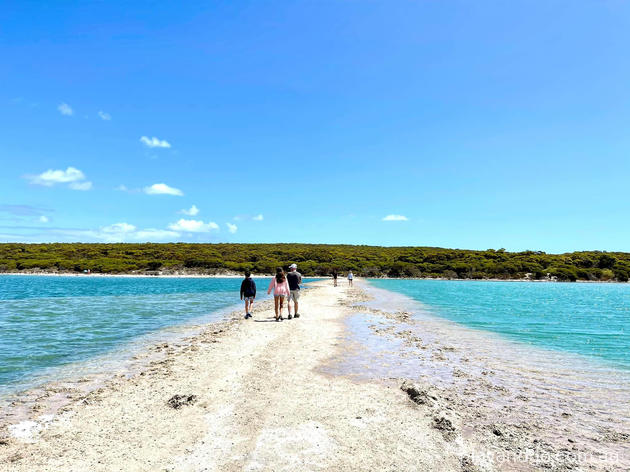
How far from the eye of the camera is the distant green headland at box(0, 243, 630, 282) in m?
105

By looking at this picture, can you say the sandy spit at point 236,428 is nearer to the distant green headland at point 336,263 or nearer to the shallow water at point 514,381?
the shallow water at point 514,381

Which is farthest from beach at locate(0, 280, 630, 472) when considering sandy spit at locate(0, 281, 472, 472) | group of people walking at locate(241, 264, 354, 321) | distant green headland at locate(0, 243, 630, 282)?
distant green headland at locate(0, 243, 630, 282)

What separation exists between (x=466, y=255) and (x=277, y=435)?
137027 mm

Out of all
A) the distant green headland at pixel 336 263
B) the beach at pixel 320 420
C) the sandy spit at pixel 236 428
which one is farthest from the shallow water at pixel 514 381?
the distant green headland at pixel 336 263

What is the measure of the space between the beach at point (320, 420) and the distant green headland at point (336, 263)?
9559cm

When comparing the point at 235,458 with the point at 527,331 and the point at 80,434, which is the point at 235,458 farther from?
the point at 527,331

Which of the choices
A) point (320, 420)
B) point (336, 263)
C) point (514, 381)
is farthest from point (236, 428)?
point (336, 263)

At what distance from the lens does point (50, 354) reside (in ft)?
39.6

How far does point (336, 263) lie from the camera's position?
116 metres

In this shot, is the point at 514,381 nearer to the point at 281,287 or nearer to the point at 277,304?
the point at 281,287

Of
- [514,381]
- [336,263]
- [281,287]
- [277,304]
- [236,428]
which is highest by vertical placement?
[336,263]

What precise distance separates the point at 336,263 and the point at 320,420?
110319 millimetres

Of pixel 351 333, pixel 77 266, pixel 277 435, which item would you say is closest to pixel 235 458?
pixel 277 435

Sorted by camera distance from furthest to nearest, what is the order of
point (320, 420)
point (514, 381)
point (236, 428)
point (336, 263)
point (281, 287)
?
point (336, 263) → point (281, 287) → point (514, 381) → point (320, 420) → point (236, 428)
